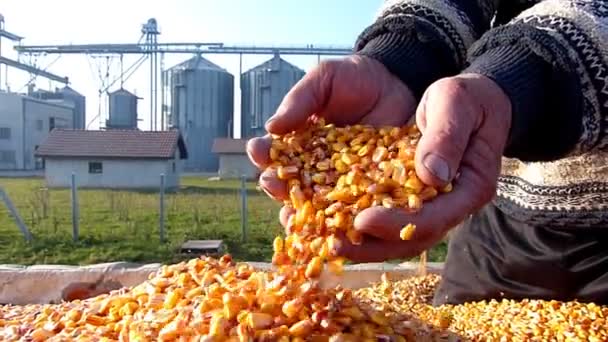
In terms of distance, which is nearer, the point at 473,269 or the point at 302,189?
the point at 302,189

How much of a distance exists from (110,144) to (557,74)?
1631 cm

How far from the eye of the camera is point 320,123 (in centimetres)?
129

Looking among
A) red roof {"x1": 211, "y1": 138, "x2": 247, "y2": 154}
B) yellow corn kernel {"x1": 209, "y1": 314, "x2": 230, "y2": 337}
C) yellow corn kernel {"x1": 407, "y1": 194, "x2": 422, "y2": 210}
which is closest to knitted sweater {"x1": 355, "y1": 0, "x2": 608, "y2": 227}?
yellow corn kernel {"x1": 407, "y1": 194, "x2": 422, "y2": 210}

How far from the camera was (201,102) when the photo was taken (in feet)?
75.0

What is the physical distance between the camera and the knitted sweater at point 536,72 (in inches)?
44.0

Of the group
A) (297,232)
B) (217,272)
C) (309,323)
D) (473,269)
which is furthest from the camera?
(473,269)

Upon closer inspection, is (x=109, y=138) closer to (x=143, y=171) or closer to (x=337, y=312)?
(x=143, y=171)

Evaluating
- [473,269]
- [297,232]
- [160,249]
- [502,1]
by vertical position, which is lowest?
[160,249]

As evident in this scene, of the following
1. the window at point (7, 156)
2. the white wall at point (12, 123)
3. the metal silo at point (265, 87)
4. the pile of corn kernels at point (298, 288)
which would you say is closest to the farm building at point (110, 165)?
the metal silo at point (265, 87)

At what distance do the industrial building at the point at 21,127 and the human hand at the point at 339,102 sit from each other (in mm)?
23955

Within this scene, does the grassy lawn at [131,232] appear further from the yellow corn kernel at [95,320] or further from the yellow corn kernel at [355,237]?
the yellow corn kernel at [355,237]

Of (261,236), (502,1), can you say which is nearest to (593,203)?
(502,1)

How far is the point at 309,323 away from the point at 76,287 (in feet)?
4.68

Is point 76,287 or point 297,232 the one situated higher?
point 297,232
